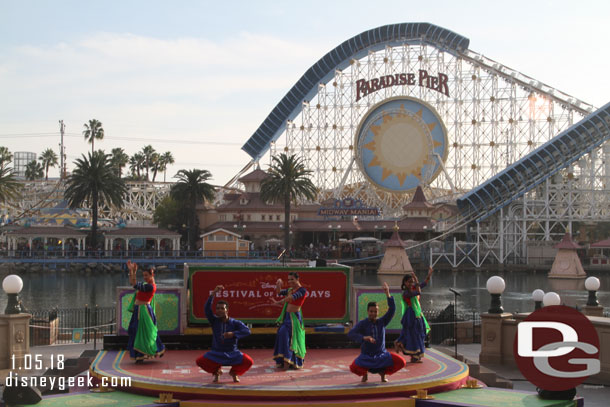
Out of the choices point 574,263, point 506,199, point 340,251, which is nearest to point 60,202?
point 340,251

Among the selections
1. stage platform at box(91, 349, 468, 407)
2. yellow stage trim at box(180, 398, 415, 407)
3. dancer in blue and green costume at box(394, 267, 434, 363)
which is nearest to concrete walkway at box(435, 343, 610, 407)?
stage platform at box(91, 349, 468, 407)

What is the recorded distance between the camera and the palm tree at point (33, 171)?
12438cm

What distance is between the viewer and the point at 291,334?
1539 cm

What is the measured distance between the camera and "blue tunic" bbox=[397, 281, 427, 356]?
16.5m

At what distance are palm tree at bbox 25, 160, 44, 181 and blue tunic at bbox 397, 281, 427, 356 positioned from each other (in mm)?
113477

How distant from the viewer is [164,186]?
10075cm

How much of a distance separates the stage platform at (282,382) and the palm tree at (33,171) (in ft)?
371

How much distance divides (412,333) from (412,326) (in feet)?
0.47

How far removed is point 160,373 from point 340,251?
63.8m

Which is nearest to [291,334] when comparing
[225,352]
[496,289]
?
[225,352]

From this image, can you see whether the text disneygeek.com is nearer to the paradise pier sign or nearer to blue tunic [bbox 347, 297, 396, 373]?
blue tunic [bbox 347, 297, 396, 373]

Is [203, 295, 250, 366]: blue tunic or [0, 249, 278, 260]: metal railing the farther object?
[0, 249, 278, 260]: metal railing

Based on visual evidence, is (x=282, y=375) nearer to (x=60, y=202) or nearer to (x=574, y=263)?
(x=574, y=263)

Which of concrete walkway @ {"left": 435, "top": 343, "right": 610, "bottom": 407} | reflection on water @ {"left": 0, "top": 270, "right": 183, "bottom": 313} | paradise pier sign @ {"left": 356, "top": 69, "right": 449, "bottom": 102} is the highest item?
paradise pier sign @ {"left": 356, "top": 69, "right": 449, "bottom": 102}
